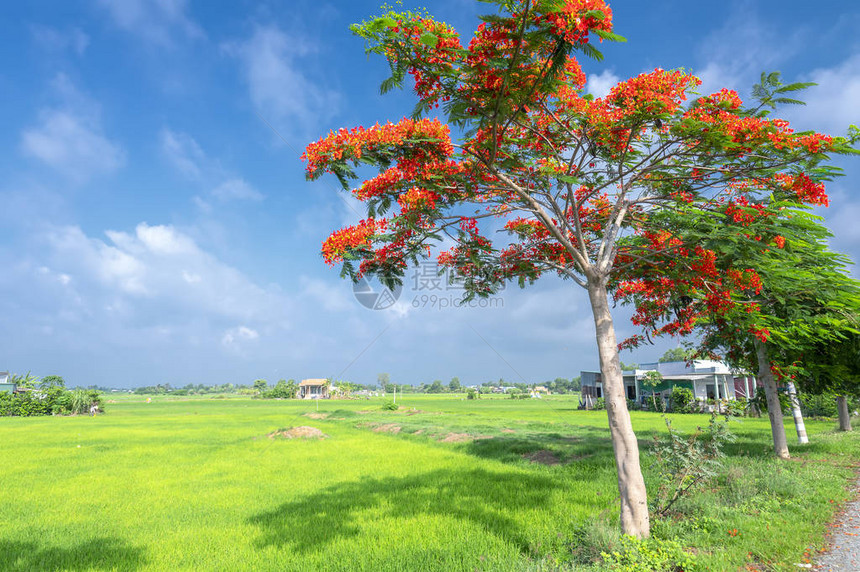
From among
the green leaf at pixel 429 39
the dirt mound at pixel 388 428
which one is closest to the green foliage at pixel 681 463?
the green leaf at pixel 429 39

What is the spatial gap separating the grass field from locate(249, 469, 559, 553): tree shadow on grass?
6cm

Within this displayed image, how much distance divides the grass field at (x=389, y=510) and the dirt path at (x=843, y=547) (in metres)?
0.22

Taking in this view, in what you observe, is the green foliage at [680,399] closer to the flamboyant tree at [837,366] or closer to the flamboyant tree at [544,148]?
the flamboyant tree at [837,366]

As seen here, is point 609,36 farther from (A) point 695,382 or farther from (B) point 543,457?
(A) point 695,382

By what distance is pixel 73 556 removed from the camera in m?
7.38

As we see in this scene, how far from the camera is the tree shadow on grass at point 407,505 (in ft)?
26.5

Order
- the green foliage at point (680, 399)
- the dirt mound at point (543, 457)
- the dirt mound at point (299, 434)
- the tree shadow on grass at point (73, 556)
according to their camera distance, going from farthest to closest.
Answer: the green foliage at point (680, 399)
the dirt mound at point (299, 434)
the dirt mound at point (543, 457)
the tree shadow on grass at point (73, 556)

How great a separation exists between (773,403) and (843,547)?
30.3 feet

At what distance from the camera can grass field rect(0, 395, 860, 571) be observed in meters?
6.79

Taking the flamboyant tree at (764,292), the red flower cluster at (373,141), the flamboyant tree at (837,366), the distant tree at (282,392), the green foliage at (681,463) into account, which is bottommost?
the distant tree at (282,392)

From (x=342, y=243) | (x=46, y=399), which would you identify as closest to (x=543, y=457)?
(x=342, y=243)

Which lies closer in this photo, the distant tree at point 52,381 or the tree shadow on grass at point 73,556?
the tree shadow on grass at point 73,556

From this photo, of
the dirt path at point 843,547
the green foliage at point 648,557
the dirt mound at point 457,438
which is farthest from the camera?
the dirt mound at point 457,438

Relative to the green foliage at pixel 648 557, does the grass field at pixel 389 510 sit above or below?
below
